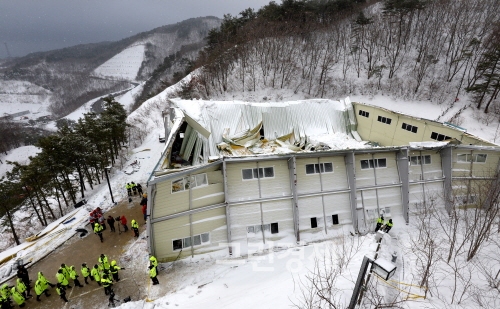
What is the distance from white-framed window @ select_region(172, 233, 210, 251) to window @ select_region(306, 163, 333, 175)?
Answer: 6708 mm

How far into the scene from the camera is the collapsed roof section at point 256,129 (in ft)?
54.7

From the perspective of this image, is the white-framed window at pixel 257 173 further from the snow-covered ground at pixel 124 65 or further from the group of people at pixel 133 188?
the snow-covered ground at pixel 124 65

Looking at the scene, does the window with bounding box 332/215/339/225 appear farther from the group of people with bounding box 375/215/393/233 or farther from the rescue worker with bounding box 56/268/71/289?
the rescue worker with bounding box 56/268/71/289

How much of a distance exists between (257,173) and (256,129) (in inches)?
261

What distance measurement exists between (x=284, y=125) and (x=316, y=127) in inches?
114

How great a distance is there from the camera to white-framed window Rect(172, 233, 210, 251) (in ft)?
39.4

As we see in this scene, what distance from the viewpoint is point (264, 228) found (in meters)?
13.0

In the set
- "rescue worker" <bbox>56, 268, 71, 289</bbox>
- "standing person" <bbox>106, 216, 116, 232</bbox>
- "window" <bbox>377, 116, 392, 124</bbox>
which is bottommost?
"rescue worker" <bbox>56, 268, 71, 289</bbox>

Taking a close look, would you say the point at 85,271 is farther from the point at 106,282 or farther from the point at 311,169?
the point at 311,169

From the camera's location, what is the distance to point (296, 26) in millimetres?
42562

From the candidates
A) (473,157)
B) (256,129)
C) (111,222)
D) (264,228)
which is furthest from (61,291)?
(473,157)

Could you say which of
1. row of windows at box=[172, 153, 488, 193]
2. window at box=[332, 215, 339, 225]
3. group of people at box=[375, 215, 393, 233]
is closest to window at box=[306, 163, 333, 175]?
row of windows at box=[172, 153, 488, 193]

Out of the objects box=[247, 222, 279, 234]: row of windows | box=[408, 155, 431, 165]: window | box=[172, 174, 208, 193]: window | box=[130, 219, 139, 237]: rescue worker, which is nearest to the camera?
box=[172, 174, 208, 193]: window

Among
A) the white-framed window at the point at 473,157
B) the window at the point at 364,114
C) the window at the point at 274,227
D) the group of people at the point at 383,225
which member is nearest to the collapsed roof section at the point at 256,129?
the window at the point at 364,114
